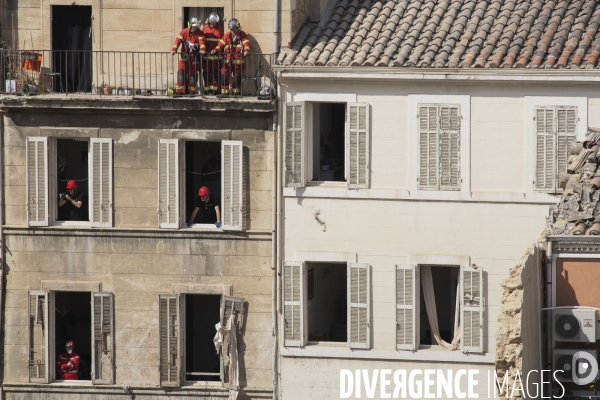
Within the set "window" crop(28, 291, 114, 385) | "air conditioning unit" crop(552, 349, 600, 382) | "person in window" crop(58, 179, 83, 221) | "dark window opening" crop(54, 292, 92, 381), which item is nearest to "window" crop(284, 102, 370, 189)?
"person in window" crop(58, 179, 83, 221)

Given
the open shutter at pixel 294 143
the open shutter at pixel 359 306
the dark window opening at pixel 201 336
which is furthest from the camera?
the dark window opening at pixel 201 336

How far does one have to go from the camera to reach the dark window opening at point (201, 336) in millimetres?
33781

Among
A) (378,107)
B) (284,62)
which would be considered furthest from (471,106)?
(284,62)

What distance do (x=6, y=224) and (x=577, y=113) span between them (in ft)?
41.7

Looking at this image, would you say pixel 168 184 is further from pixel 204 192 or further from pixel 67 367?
pixel 67 367

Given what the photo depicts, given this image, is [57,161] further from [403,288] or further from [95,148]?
[403,288]

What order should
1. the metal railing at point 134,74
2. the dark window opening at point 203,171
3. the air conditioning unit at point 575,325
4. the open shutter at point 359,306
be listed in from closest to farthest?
1. the air conditioning unit at point 575,325
2. the open shutter at point 359,306
3. the metal railing at point 134,74
4. the dark window opening at point 203,171

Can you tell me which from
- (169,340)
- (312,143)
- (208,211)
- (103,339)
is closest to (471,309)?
(312,143)

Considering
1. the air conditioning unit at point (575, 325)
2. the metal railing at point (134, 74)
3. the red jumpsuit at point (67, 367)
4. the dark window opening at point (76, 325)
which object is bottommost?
the red jumpsuit at point (67, 367)

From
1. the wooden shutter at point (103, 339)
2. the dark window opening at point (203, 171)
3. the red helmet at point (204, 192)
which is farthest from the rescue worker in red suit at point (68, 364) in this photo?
the red helmet at point (204, 192)

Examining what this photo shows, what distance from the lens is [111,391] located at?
33.4 meters

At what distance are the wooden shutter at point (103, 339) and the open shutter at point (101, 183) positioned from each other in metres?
1.70

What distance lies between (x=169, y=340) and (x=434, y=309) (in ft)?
19.3

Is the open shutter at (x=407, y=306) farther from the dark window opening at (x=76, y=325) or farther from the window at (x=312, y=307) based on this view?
the dark window opening at (x=76, y=325)
